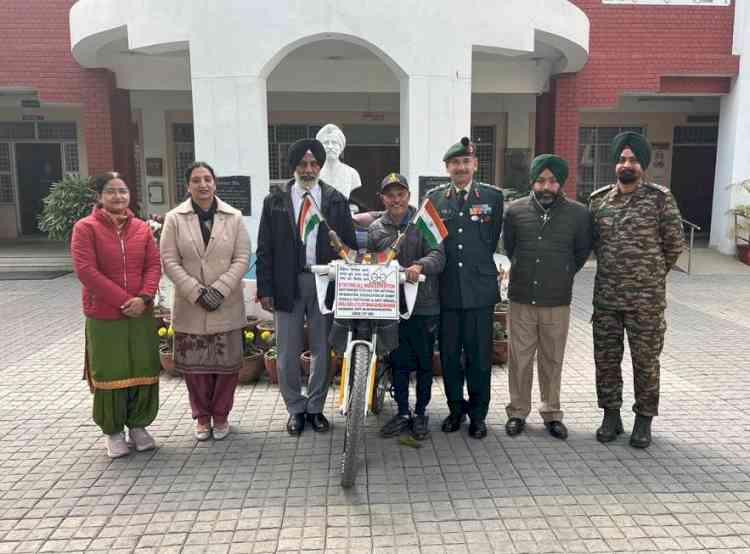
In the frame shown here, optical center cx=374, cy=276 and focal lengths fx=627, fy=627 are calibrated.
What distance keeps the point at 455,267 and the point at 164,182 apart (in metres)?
10.6

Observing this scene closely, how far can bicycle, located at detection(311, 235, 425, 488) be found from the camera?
10.4ft

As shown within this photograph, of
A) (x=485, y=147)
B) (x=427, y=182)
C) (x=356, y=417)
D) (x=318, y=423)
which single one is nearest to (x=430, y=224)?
(x=356, y=417)

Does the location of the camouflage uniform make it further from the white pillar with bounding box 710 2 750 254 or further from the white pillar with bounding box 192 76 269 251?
the white pillar with bounding box 710 2 750 254

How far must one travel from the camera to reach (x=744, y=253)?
1120 centimetres

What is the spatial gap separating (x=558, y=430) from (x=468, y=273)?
1133 mm

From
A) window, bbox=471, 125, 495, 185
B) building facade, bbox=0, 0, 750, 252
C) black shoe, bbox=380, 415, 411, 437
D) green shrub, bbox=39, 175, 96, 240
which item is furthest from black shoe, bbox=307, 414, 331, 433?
window, bbox=471, 125, 495, 185

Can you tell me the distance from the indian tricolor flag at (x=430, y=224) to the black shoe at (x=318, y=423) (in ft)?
4.59

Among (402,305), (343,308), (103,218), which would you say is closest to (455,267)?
(402,305)

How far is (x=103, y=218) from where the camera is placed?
3473mm

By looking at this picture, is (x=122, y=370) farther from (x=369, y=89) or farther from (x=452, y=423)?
(x=369, y=89)

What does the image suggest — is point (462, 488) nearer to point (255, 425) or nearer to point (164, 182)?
point (255, 425)

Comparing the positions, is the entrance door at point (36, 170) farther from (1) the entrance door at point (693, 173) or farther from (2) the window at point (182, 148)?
(1) the entrance door at point (693, 173)

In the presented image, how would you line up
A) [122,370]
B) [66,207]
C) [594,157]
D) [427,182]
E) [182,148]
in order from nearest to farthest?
Result: [122,370] < [427,182] < [66,207] < [182,148] < [594,157]

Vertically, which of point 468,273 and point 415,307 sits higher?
point 468,273
